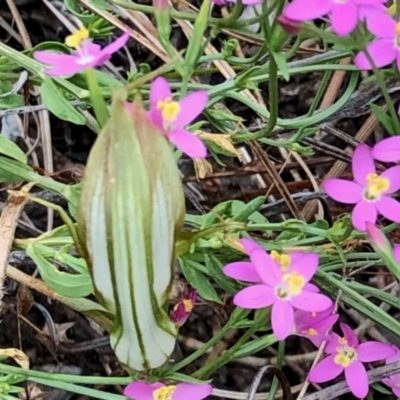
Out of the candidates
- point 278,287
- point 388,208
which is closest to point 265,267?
point 278,287

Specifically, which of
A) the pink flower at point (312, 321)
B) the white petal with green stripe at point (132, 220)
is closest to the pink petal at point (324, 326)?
the pink flower at point (312, 321)

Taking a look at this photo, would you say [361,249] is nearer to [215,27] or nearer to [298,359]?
[298,359]

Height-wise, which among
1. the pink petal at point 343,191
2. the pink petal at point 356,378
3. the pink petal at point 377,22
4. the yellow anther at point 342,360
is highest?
the pink petal at point 377,22

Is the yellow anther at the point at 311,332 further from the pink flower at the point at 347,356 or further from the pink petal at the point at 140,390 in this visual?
the pink petal at the point at 140,390

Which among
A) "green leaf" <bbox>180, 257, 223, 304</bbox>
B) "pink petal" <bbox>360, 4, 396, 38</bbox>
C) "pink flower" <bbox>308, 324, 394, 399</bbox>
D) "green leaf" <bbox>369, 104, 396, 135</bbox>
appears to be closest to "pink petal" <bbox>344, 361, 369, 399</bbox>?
"pink flower" <bbox>308, 324, 394, 399</bbox>

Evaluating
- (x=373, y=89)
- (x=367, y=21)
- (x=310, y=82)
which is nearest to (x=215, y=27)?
(x=367, y=21)

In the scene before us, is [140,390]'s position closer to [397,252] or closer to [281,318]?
[281,318]
